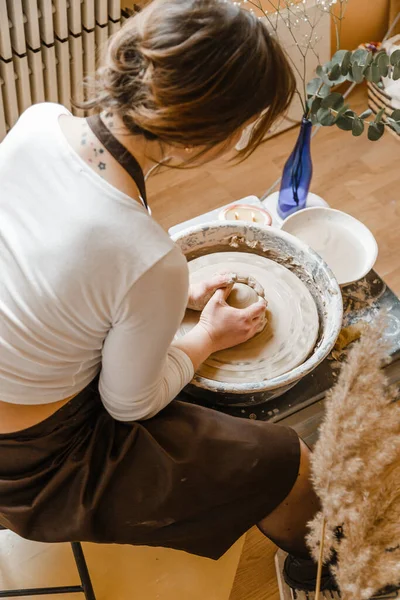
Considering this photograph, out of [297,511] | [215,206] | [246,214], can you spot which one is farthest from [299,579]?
[215,206]

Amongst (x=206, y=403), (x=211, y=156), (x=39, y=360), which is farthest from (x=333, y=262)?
(x=39, y=360)

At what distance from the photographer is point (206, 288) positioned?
58.3 inches

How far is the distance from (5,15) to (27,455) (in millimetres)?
1391

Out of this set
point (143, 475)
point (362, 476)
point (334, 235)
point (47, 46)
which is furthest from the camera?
point (47, 46)

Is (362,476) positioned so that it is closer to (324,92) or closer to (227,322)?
(227,322)

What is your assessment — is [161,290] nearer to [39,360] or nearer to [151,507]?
[39,360]

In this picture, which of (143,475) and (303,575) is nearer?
(143,475)

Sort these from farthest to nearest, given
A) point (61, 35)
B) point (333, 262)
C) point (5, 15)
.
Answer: point (61, 35), point (5, 15), point (333, 262)

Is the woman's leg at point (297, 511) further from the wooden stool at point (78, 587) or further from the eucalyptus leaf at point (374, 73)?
the eucalyptus leaf at point (374, 73)

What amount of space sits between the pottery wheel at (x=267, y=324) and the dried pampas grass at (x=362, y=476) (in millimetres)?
612

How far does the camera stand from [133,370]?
109cm

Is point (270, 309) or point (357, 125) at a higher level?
point (357, 125)

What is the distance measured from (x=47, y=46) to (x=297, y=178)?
0.94 m

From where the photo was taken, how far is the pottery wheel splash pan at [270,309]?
143cm
